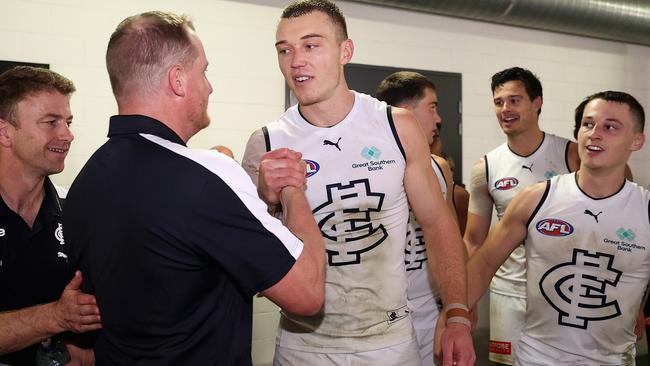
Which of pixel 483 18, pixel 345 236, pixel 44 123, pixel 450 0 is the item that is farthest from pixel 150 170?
pixel 483 18

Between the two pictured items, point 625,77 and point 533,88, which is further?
point 625,77

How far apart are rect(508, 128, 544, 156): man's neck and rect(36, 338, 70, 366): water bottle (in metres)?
3.06

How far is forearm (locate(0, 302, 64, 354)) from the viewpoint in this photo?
5.68 feet

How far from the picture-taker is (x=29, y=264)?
7.01 feet

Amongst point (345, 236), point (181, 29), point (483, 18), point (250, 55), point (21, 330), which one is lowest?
point (21, 330)

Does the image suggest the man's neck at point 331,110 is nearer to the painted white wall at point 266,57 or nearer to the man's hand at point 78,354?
the man's hand at point 78,354

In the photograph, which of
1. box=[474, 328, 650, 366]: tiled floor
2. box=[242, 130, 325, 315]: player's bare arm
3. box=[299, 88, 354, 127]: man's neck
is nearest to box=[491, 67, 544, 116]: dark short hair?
box=[299, 88, 354, 127]: man's neck

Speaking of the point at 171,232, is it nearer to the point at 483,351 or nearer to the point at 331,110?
the point at 331,110

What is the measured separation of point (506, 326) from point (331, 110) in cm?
228

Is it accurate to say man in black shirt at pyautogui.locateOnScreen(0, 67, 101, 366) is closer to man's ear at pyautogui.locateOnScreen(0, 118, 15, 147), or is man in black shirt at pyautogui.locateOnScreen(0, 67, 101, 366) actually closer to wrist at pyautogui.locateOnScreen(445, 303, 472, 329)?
man's ear at pyautogui.locateOnScreen(0, 118, 15, 147)

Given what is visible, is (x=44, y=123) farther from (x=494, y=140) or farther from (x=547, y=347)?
(x=494, y=140)

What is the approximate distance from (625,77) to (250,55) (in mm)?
4355

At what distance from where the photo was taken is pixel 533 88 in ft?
13.8

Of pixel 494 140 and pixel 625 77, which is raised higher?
pixel 625 77
